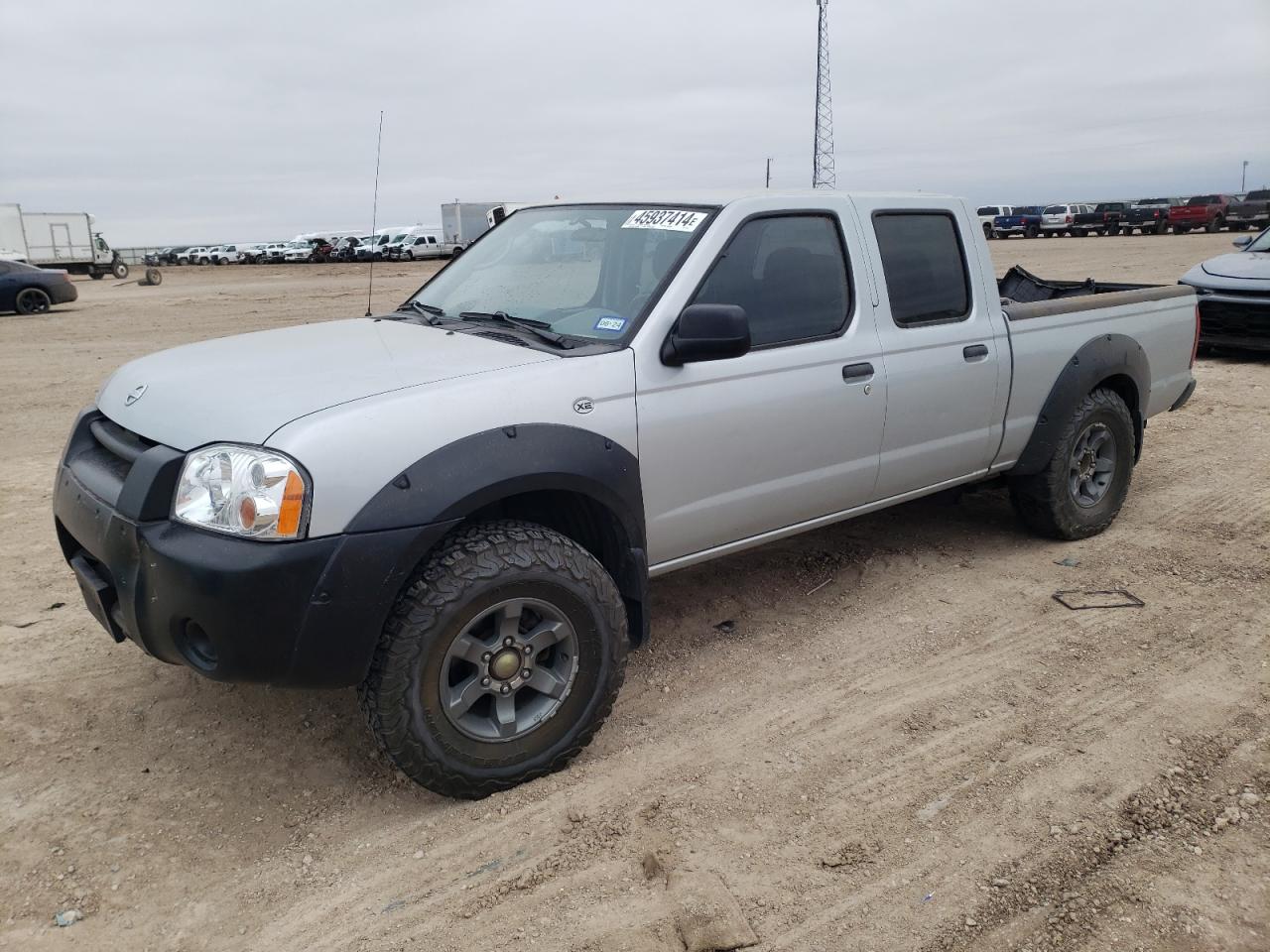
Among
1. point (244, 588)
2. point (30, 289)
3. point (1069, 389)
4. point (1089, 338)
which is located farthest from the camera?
point (30, 289)

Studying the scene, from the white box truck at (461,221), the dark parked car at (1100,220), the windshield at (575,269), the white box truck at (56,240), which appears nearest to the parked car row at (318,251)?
the white box truck at (461,221)

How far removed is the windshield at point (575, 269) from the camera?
146 inches

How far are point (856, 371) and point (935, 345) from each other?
57 centimetres

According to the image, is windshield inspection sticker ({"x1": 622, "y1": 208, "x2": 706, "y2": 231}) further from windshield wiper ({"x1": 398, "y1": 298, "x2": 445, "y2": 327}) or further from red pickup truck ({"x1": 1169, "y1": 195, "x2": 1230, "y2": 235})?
red pickup truck ({"x1": 1169, "y1": 195, "x2": 1230, "y2": 235})

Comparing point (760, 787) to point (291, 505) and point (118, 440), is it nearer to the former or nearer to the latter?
point (291, 505)

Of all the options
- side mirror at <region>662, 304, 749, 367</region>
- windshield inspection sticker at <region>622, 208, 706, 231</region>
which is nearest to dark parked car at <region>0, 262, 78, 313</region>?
windshield inspection sticker at <region>622, 208, 706, 231</region>

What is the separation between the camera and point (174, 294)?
27.7 meters

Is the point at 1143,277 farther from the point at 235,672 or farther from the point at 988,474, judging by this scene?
the point at 235,672

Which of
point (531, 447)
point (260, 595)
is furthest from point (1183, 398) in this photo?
point (260, 595)

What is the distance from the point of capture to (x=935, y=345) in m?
4.47

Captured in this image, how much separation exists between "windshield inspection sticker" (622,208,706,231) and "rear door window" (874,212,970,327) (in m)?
0.98

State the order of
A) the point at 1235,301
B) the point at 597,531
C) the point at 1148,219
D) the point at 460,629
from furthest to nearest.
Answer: the point at 1148,219 < the point at 1235,301 < the point at 597,531 < the point at 460,629

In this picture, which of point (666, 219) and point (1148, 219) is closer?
point (666, 219)

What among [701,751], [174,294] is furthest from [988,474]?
[174,294]
